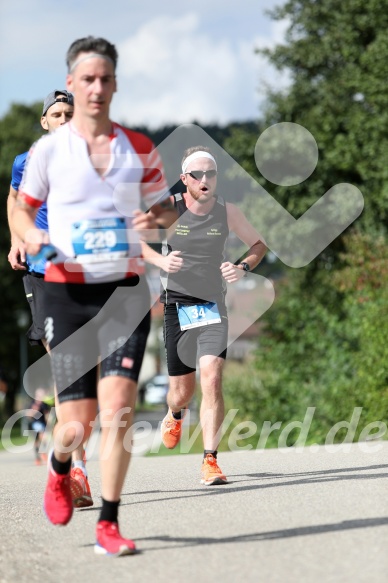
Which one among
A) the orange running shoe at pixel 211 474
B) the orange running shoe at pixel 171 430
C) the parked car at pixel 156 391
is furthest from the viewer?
the parked car at pixel 156 391

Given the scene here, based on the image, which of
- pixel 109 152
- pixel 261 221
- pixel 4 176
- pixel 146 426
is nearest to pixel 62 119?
pixel 109 152

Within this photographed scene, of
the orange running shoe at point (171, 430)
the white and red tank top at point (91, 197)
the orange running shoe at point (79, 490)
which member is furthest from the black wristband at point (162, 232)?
the orange running shoe at point (171, 430)

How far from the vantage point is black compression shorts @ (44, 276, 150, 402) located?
216 inches

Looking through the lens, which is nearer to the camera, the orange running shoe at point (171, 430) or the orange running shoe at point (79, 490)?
the orange running shoe at point (79, 490)

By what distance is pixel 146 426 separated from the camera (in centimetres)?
4109

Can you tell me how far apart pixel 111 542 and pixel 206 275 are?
3253 millimetres

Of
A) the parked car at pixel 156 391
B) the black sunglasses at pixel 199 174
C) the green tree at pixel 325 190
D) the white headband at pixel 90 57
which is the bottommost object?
the parked car at pixel 156 391

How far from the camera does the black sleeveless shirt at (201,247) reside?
824cm

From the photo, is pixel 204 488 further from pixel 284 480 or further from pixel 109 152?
pixel 109 152

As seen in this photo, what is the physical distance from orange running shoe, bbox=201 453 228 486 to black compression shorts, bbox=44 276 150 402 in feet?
8.55

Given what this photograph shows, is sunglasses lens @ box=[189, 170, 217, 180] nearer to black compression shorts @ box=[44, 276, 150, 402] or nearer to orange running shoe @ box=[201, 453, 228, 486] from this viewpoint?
orange running shoe @ box=[201, 453, 228, 486]

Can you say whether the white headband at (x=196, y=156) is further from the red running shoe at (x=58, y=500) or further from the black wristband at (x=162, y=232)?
the red running shoe at (x=58, y=500)

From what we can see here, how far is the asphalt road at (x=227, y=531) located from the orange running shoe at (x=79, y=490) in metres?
0.07

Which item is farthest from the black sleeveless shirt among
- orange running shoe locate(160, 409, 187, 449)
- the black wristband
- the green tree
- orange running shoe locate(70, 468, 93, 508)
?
the green tree
